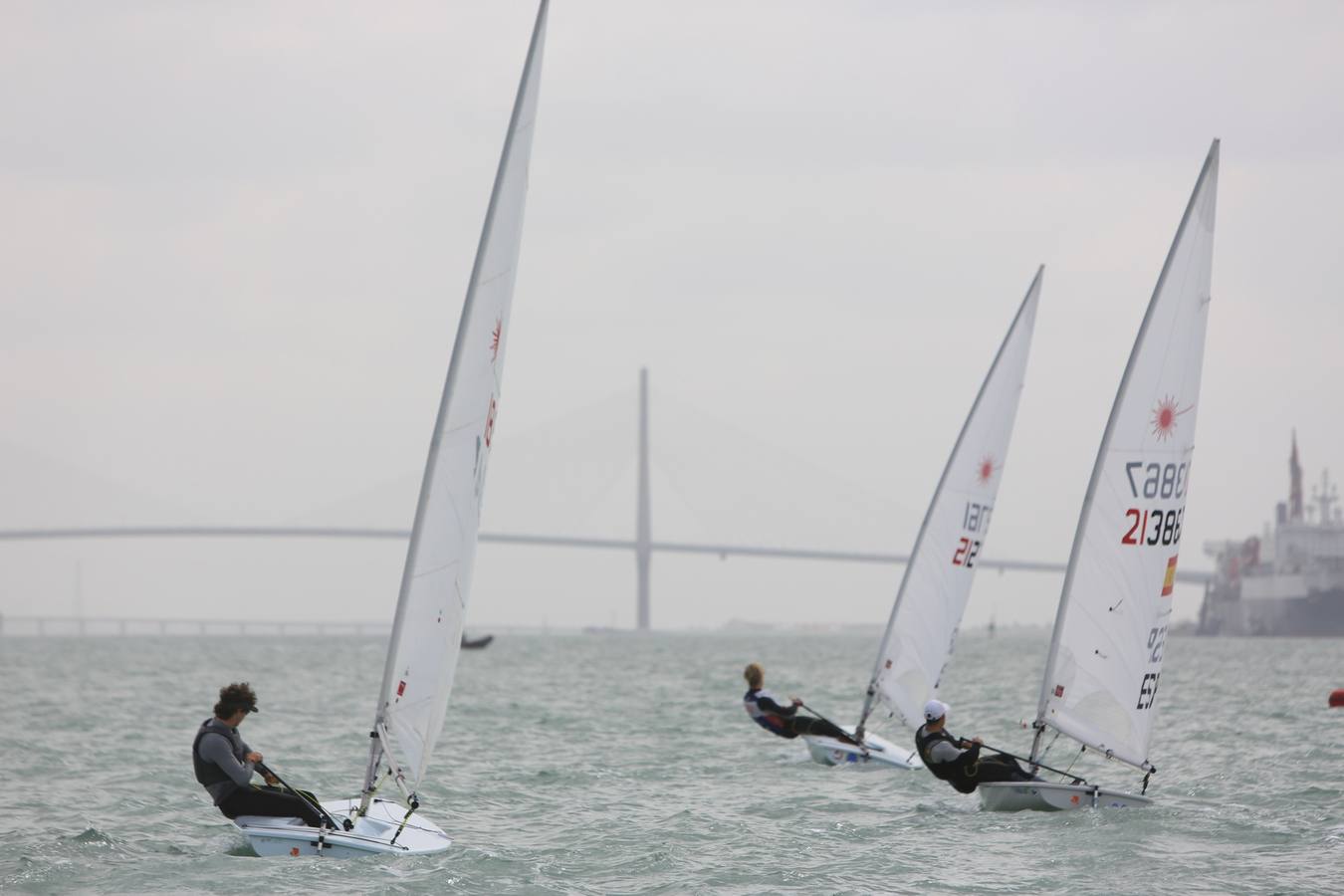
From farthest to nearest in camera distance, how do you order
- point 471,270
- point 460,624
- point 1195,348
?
point 1195,348 → point 460,624 → point 471,270

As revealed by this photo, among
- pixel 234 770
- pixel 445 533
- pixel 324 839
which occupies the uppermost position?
pixel 445 533

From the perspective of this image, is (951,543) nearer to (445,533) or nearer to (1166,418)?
(1166,418)

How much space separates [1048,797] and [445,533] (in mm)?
4488

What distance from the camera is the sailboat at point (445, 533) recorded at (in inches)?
343

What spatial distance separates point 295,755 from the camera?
15961 millimetres

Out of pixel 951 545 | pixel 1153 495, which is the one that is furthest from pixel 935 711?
pixel 951 545

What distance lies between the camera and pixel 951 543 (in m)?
15.5

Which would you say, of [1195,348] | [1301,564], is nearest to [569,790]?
[1195,348]

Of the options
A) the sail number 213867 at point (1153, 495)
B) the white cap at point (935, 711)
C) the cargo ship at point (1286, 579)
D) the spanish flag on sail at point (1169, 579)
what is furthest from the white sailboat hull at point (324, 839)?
the cargo ship at point (1286, 579)

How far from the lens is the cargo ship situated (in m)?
90.6

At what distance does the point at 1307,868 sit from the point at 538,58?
5864mm

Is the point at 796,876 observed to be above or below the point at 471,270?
below

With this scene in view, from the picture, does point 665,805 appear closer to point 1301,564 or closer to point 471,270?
point 471,270

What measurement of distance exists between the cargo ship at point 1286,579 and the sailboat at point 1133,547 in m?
83.4
